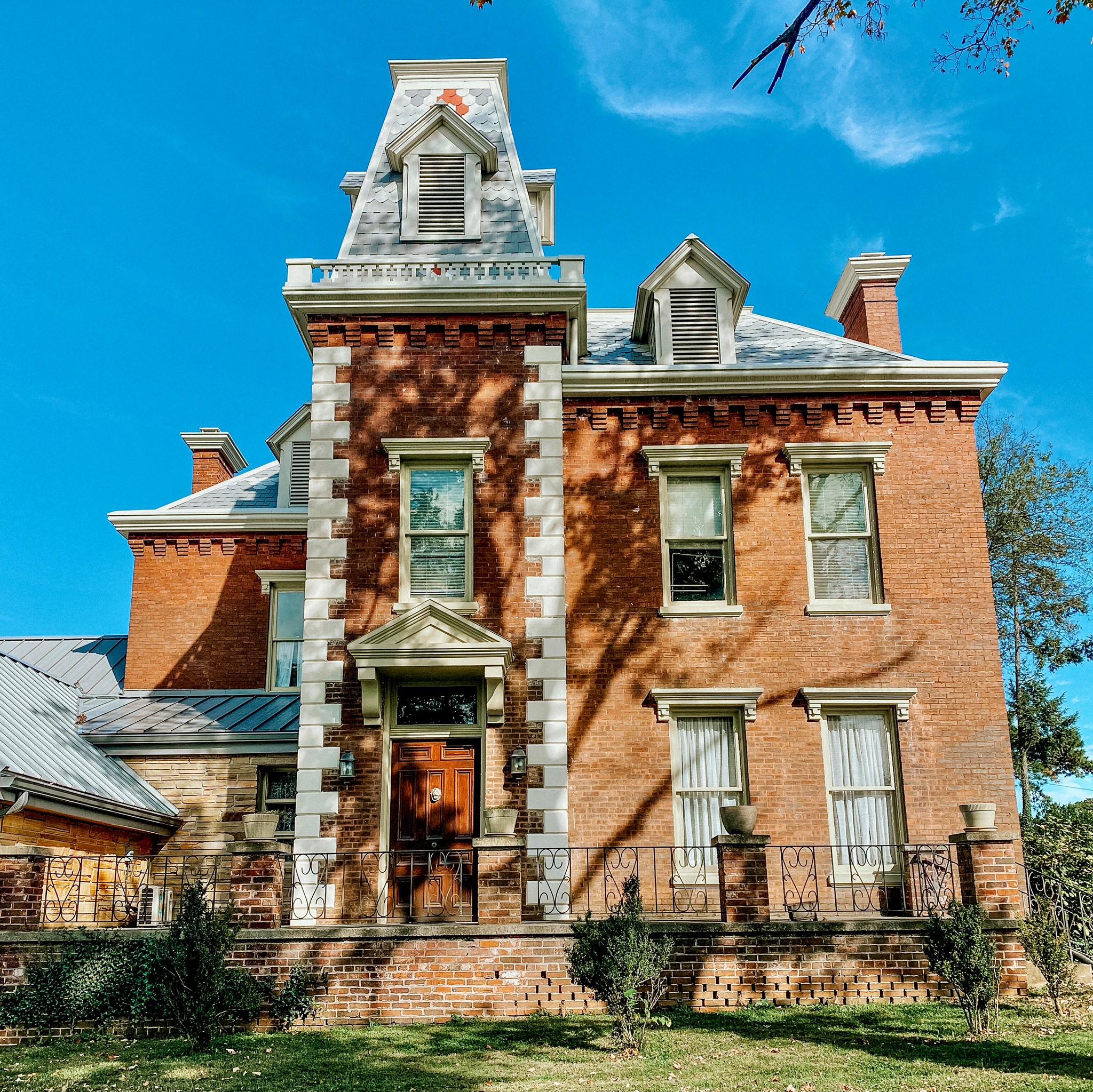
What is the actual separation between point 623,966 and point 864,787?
6755 mm

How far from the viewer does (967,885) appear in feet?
41.4

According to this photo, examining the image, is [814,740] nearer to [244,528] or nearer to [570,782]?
[570,782]

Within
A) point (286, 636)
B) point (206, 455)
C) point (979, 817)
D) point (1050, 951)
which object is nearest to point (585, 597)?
point (979, 817)

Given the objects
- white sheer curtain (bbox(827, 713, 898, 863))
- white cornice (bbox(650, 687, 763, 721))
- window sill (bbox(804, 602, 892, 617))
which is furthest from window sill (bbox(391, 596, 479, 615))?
white sheer curtain (bbox(827, 713, 898, 863))

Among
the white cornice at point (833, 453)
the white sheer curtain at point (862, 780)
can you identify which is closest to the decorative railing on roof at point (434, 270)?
the white cornice at point (833, 453)

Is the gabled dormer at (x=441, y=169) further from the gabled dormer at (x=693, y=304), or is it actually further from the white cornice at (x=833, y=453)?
the white cornice at (x=833, y=453)

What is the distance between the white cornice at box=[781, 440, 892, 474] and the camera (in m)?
17.3

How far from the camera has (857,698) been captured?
16.2 metres

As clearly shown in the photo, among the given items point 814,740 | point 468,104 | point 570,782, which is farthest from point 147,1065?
point 468,104

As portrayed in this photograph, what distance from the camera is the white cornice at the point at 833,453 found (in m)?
17.3

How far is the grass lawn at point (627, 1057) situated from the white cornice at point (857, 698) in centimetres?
493

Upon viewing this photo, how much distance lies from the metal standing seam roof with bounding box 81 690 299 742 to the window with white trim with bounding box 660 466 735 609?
6.93 meters

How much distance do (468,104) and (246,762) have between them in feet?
40.9

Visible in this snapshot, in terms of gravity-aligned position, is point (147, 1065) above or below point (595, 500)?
below
